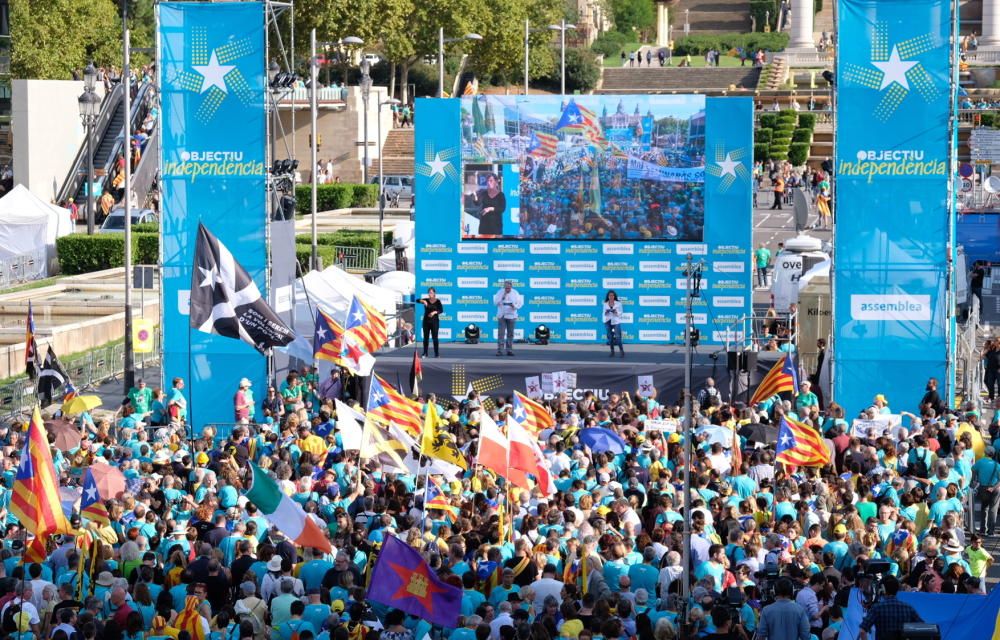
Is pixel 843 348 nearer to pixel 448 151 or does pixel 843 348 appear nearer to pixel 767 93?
pixel 448 151

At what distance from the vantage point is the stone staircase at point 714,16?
5340 inches

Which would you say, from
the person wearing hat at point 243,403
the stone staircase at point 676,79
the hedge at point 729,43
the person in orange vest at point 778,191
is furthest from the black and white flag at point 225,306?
the hedge at point 729,43

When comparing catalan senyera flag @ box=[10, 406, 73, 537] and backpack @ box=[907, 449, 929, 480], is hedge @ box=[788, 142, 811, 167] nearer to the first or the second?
backpack @ box=[907, 449, 929, 480]

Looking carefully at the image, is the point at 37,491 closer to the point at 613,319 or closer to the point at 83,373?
the point at 613,319

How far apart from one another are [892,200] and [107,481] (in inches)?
550

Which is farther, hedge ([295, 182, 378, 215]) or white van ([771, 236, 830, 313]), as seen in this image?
hedge ([295, 182, 378, 215])

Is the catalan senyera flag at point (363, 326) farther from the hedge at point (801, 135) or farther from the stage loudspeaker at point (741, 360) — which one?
the hedge at point (801, 135)

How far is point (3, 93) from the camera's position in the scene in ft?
250

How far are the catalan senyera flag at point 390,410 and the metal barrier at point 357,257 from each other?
28.9m

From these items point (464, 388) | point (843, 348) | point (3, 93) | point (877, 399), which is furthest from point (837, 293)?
point (3, 93)

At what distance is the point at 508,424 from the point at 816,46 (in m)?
88.0

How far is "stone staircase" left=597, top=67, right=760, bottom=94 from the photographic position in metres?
99.5

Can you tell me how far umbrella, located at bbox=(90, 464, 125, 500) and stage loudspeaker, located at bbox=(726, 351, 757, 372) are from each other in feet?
43.3

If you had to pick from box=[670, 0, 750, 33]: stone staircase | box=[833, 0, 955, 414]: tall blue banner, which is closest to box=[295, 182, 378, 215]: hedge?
box=[833, 0, 955, 414]: tall blue banner
